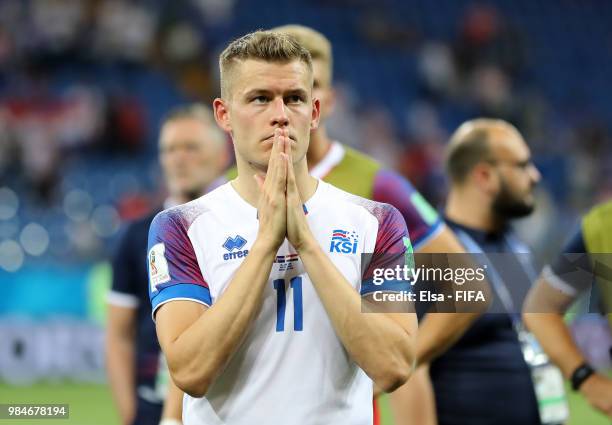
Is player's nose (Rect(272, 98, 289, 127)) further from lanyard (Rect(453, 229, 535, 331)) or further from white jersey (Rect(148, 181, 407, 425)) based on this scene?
lanyard (Rect(453, 229, 535, 331))

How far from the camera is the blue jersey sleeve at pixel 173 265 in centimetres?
270

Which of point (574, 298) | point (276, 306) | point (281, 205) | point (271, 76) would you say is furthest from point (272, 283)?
point (574, 298)

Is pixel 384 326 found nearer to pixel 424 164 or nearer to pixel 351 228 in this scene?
pixel 351 228

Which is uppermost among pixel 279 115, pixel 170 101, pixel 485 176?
pixel 170 101

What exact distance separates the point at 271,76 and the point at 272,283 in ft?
1.80

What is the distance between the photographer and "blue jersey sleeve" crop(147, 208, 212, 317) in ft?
8.84

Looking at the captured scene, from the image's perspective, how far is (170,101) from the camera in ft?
52.9

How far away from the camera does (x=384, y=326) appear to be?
260 cm

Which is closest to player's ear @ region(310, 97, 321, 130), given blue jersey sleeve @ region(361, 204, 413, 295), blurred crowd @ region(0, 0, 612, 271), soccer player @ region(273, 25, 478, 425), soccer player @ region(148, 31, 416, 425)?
soccer player @ region(148, 31, 416, 425)

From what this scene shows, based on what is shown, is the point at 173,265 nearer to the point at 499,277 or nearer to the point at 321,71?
the point at 321,71

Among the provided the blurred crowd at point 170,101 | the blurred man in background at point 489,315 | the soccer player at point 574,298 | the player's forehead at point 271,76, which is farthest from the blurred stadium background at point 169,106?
the player's forehead at point 271,76

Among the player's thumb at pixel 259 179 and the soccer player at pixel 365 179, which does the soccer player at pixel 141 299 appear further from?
the player's thumb at pixel 259 179

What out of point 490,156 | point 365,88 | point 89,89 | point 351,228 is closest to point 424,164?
point 365,88

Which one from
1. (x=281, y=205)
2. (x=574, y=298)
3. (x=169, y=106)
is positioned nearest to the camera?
(x=281, y=205)
